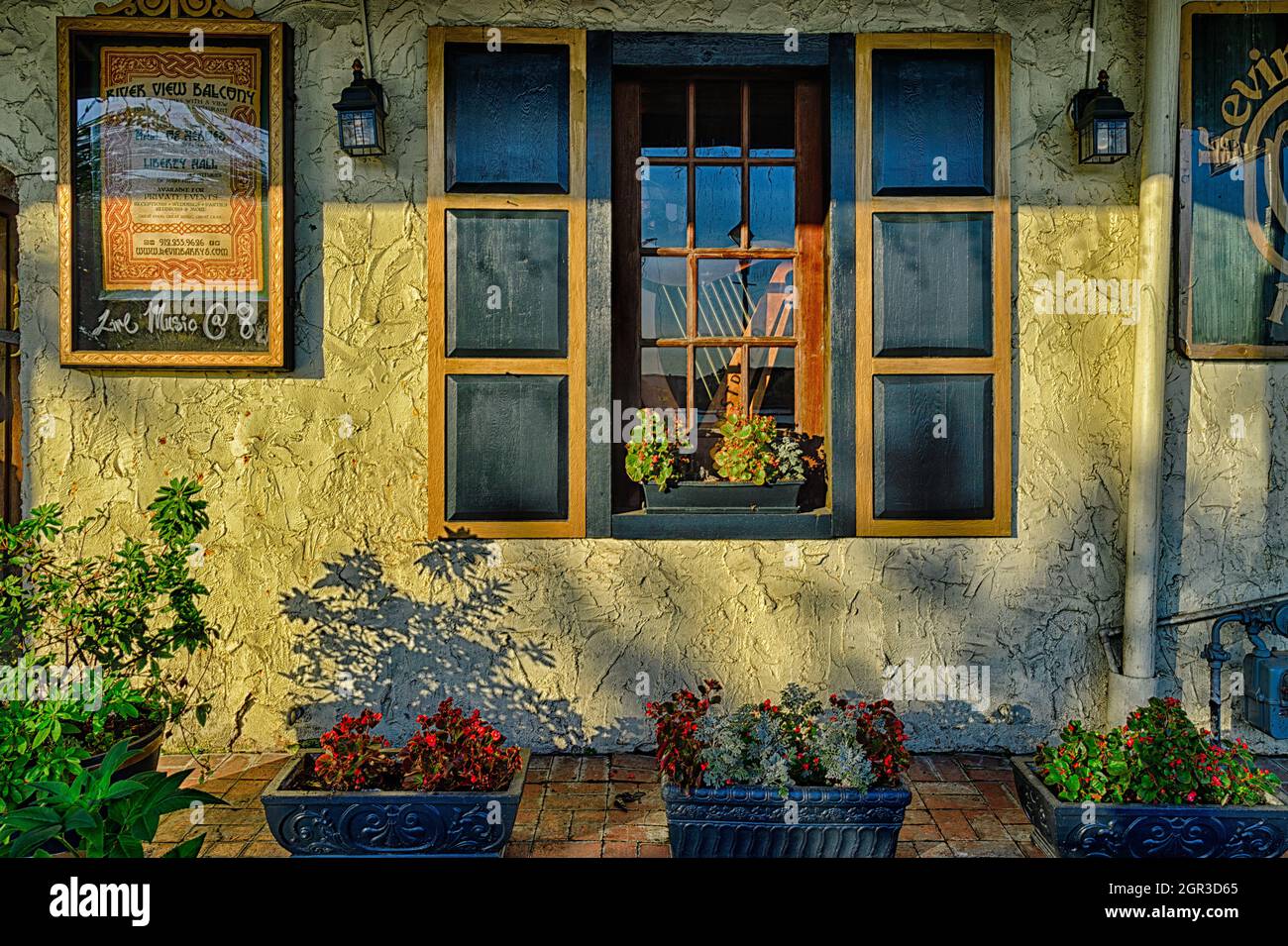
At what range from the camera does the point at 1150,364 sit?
3.82 m

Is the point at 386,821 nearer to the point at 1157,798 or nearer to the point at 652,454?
the point at 652,454

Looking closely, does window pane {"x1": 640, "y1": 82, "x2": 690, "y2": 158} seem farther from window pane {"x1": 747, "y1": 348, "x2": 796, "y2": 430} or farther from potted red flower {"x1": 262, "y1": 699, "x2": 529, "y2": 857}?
potted red flower {"x1": 262, "y1": 699, "x2": 529, "y2": 857}

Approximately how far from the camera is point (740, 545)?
3.96 meters

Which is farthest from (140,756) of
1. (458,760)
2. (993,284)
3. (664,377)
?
(993,284)

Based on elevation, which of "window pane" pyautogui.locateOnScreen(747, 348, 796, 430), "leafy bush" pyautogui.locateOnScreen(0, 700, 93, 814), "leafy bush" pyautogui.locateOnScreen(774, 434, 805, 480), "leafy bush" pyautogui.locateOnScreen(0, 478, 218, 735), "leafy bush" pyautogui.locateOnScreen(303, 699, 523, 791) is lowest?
"leafy bush" pyautogui.locateOnScreen(303, 699, 523, 791)

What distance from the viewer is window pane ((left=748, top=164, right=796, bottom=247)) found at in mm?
4145

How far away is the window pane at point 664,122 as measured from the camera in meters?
4.12

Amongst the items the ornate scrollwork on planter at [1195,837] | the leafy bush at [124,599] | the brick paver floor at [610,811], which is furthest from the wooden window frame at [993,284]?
the leafy bush at [124,599]

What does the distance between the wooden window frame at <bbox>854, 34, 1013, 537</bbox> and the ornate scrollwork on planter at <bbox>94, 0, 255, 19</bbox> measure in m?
2.82

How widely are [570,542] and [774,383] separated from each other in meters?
1.21

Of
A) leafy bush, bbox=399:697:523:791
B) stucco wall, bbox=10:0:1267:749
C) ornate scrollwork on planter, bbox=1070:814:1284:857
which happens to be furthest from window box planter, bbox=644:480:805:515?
ornate scrollwork on planter, bbox=1070:814:1284:857

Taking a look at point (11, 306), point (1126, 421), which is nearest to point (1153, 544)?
point (1126, 421)

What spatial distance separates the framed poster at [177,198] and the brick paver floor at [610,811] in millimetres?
1810
